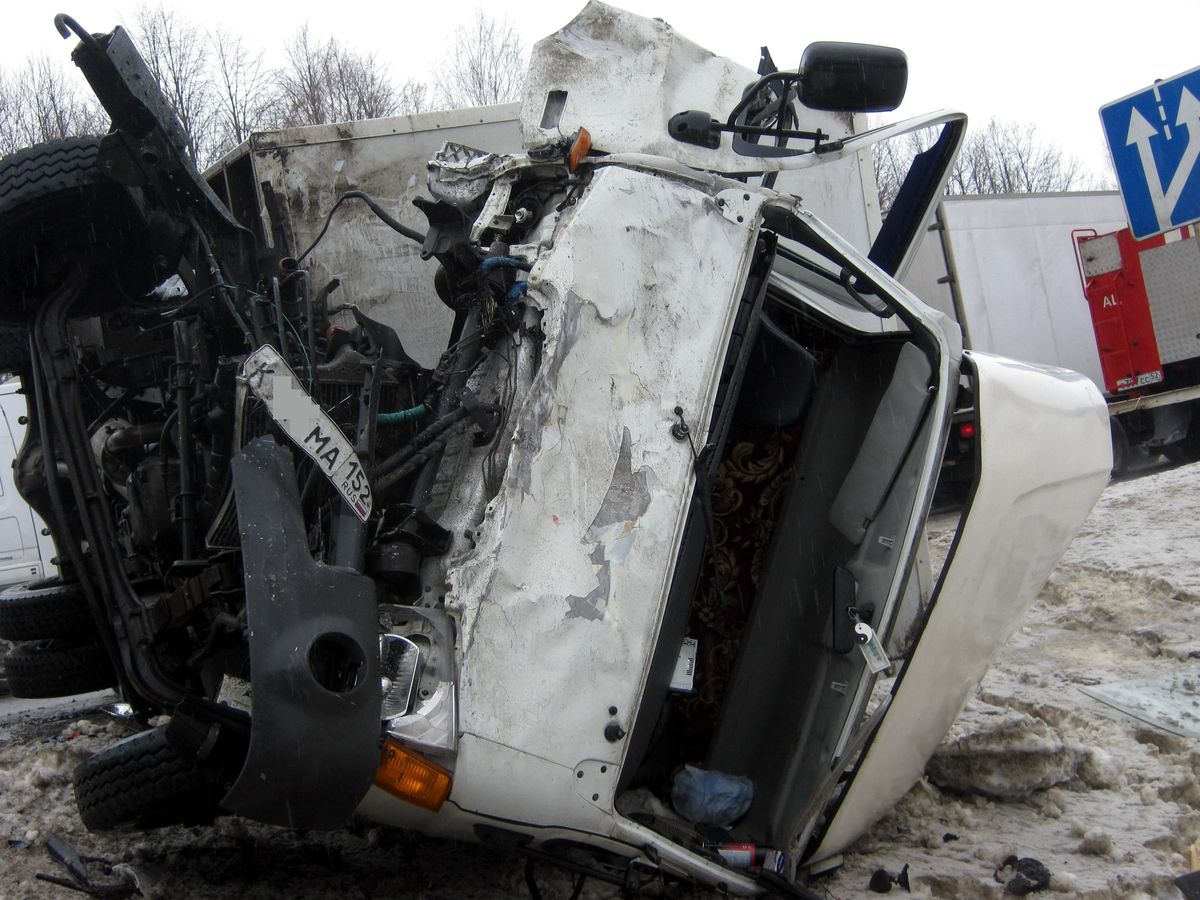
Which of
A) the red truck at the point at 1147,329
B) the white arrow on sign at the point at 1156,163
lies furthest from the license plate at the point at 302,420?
the red truck at the point at 1147,329

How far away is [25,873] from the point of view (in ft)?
10.3

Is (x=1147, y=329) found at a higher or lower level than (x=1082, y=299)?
lower

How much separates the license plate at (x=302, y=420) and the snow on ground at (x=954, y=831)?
1250 millimetres

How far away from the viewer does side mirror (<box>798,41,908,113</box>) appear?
9.74 feet

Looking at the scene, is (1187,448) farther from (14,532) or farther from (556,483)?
(14,532)

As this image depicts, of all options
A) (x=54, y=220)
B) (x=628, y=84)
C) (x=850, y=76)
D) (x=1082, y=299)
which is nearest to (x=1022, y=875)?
(x=850, y=76)

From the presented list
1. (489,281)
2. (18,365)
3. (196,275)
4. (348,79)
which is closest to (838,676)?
(489,281)

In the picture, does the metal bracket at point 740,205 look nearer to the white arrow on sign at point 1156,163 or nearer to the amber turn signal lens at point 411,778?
the amber turn signal lens at point 411,778

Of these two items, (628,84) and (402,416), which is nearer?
(402,416)

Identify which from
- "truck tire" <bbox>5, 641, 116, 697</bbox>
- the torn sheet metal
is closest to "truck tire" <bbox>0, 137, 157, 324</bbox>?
"truck tire" <bbox>5, 641, 116, 697</bbox>

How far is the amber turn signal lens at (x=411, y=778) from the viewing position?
91.3 inches

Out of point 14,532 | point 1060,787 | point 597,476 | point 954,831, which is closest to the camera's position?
point 597,476

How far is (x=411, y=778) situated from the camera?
234 centimetres

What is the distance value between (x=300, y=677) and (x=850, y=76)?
2.13 m
